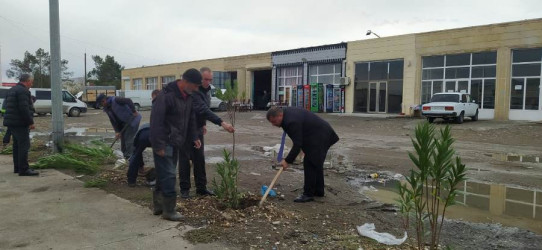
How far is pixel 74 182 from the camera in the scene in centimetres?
629

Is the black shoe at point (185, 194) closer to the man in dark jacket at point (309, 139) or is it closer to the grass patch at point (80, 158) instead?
the man in dark jacket at point (309, 139)

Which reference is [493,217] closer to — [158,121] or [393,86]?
[158,121]

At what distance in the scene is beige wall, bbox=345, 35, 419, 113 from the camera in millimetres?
24672

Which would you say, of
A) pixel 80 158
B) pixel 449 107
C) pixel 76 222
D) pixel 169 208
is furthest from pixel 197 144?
pixel 449 107

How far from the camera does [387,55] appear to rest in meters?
26.0

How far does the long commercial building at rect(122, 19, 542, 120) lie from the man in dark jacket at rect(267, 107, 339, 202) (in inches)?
678

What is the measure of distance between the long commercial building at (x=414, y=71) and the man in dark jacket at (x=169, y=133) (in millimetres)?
17991

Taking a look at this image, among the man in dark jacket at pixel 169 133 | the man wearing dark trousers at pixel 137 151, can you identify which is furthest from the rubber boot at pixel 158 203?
the man wearing dark trousers at pixel 137 151

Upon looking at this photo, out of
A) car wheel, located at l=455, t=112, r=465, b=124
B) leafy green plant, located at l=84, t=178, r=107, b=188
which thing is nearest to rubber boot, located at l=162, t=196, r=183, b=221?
leafy green plant, located at l=84, t=178, r=107, b=188

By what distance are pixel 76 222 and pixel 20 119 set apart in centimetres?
309

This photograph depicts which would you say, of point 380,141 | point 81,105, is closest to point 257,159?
point 380,141

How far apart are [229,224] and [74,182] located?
328cm

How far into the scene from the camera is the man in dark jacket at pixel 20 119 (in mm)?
6496

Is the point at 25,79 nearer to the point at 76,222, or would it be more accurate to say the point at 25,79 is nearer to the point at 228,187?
the point at 76,222
